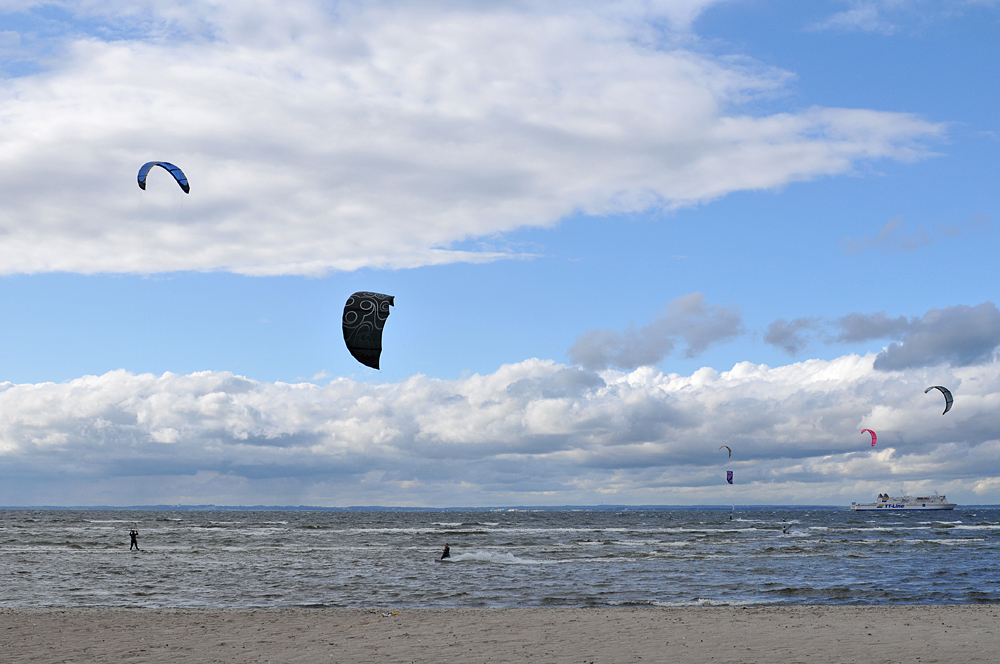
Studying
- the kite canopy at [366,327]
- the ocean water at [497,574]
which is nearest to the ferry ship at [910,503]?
the ocean water at [497,574]

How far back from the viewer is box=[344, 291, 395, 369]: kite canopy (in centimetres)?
1848

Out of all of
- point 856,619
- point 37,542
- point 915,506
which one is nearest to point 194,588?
point 856,619

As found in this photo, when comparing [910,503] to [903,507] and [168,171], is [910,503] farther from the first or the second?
[168,171]

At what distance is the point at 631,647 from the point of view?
1477 cm

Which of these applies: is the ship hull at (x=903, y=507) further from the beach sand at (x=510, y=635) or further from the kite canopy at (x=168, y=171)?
the kite canopy at (x=168, y=171)

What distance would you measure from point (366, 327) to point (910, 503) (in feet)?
628

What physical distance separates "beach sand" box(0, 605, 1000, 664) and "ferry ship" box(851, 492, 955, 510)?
175479 millimetres

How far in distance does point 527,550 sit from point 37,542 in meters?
33.0

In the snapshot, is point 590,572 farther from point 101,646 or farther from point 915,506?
point 915,506

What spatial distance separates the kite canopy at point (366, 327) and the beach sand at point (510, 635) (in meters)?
6.11

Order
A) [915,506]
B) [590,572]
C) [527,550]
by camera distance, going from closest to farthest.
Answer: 1. [590,572]
2. [527,550]
3. [915,506]

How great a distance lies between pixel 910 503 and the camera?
17900 centimetres

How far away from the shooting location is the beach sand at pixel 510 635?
45.8 feet

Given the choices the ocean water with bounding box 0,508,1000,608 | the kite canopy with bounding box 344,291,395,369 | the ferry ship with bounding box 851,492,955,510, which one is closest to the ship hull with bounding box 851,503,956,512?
the ferry ship with bounding box 851,492,955,510
